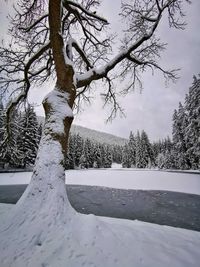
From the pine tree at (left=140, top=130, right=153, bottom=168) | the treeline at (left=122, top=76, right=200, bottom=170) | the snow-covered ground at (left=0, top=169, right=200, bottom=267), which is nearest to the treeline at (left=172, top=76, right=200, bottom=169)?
the treeline at (left=122, top=76, right=200, bottom=170)

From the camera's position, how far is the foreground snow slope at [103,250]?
2.33m

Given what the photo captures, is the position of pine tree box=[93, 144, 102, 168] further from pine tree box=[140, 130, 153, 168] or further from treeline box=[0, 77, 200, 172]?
pine tree box=[140, 130, 153, 168]

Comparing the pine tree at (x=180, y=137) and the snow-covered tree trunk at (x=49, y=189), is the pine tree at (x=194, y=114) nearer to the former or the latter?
the pine tree at (x=180, y=137)

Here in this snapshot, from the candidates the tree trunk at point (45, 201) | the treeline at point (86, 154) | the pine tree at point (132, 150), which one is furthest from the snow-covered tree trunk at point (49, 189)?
the pine tree at point (132, 150)

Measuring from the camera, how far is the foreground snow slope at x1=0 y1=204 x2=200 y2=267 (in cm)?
233

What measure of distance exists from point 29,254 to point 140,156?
200 feet

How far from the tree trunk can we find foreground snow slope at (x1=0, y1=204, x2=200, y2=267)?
7cm

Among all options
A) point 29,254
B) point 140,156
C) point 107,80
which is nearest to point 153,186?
point 107,80

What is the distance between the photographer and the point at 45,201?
3.02 metres

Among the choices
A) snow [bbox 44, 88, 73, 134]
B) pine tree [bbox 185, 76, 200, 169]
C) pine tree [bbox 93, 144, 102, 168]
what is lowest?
pine tree [bbox 93, 144, 102, 168]

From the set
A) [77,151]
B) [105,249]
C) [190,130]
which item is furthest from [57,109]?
[77,151]

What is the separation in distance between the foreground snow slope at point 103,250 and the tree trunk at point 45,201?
74 millimetres

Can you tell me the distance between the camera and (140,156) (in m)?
61.8

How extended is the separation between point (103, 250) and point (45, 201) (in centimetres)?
106
